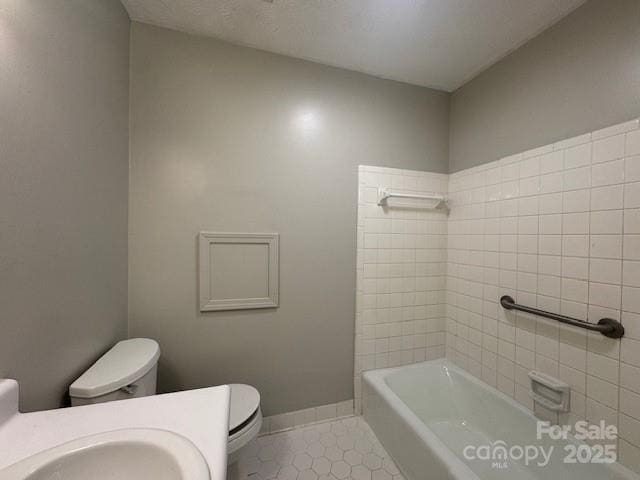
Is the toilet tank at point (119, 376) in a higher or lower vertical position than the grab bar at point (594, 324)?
lower

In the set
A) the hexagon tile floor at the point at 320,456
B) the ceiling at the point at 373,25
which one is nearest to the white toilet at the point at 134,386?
the hexagon tile floor at the point at 320,456

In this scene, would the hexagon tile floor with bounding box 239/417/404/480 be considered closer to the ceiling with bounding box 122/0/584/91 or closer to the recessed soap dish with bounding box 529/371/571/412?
the recessed soap dish with bounding box 529/371/571/412

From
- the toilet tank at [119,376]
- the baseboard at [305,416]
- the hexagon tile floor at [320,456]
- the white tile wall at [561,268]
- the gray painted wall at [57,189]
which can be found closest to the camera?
the gray painted wall at [57,189]

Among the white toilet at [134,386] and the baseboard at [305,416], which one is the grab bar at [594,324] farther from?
the white toilet at [134,386]

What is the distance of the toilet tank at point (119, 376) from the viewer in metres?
0.87

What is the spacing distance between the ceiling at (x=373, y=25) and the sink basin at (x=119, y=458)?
5.63 feet

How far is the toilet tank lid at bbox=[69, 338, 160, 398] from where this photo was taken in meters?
0.87

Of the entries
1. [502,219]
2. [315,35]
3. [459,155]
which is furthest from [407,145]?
[315,35]

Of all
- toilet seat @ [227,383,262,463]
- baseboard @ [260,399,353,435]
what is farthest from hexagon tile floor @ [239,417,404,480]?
toilet seat @ [227,383,262,463]

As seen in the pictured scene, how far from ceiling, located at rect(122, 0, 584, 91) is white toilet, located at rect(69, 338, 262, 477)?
1.66 m

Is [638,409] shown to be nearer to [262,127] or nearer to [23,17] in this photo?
[262,127]

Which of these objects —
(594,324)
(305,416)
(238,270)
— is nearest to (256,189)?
(238,270)

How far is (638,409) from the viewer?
39.7 inches

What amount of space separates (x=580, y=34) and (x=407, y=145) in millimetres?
930
